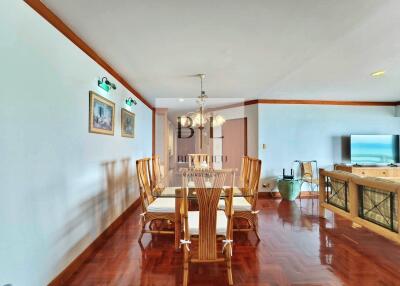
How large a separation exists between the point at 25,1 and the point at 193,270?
2.54 m

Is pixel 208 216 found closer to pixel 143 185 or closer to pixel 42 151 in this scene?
pixel 143 185

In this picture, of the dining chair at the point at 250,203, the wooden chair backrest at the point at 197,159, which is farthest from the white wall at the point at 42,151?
the wooden chair backrest at the point at 197,159

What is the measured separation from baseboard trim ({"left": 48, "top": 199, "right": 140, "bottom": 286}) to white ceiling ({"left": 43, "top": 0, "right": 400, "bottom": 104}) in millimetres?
2160

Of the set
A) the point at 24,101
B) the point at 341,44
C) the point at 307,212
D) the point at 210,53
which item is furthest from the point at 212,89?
the point at 24,101

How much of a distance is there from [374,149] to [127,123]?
17.4 feet

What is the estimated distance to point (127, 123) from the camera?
3.78 meters

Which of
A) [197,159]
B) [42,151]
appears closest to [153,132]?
[197,159]

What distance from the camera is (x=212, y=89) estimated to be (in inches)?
164

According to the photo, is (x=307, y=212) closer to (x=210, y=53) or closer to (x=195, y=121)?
(x=195, y=121)

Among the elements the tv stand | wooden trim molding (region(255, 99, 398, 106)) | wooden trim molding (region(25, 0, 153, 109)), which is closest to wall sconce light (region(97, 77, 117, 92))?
wooden trim molding (region(25, 0, 153, 109))

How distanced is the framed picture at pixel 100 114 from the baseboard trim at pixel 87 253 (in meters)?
1.27

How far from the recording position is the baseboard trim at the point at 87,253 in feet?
6.22

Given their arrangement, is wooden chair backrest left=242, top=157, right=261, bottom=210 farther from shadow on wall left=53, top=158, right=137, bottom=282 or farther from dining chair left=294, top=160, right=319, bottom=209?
dining chair left=294, top=160, right=319, bottom=209

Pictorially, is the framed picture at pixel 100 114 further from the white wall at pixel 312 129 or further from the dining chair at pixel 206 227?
the white wall at pixel 312 129
